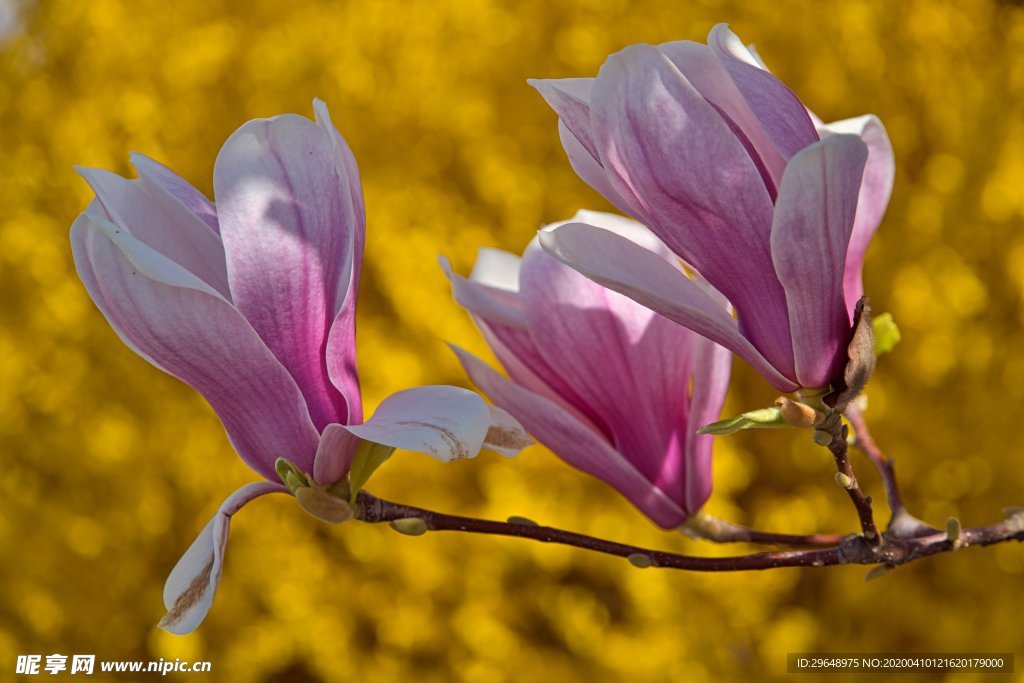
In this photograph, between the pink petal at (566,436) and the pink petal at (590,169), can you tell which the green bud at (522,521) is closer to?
the pink petal at (566,436)

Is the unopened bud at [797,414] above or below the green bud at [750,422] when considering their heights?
above

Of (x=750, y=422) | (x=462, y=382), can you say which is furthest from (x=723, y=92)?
(x=462, y=382)

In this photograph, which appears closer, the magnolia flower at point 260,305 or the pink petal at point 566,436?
the magnolia flower at point 260,305

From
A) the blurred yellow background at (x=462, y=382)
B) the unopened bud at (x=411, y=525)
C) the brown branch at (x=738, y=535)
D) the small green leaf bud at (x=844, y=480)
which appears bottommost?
the blurred yellow background at (x=462, y=382)

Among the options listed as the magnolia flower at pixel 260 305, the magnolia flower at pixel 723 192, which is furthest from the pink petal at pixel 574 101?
the magnolia flower at pixel 260 305

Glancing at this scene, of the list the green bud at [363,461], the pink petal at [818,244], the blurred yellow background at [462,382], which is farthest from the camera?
the blurred yellow background at [462,382]

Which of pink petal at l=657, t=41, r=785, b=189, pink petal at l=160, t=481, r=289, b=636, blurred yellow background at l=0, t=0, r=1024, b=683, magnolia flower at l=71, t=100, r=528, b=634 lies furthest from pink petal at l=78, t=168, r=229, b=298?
blurred yellow background at l=0, t=0, r=1024, b=683

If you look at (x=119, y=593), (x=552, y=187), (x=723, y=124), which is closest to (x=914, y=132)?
(x=552, y=187)

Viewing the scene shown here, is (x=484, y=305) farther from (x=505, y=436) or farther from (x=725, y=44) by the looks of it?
(x=725, y=44)
